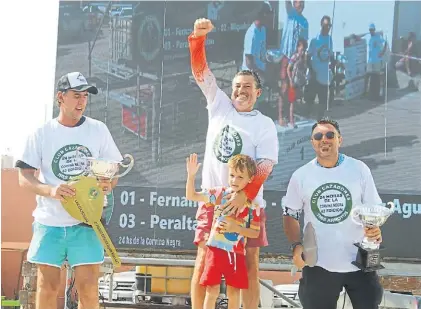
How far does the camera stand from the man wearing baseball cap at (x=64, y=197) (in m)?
3.22

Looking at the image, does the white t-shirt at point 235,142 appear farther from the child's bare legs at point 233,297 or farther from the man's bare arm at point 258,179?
the child's bare legs at point 233,297

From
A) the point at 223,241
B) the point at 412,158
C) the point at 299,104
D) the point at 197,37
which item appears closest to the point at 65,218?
the point at 223,241

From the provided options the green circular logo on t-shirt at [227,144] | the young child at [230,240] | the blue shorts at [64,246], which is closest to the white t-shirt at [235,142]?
the green circular logo on t-shirt at [227,144]

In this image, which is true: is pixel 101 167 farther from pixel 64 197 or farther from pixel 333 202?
pixel 333 202

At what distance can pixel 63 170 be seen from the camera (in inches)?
129

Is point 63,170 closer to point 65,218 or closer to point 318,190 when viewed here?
point 65,218

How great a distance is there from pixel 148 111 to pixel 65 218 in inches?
98.0

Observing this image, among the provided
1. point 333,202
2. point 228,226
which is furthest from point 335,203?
point 228,226

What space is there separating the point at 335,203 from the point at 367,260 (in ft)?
0.95

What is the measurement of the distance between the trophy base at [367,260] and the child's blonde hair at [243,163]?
580 millimetres

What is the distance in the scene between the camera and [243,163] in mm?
3102

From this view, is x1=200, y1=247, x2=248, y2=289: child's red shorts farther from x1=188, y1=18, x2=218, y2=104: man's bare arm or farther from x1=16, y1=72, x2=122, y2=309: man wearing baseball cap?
x1=188, y1=18, x2=218, y2=104: man's bare arm

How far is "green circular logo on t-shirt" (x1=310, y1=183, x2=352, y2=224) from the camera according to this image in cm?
309

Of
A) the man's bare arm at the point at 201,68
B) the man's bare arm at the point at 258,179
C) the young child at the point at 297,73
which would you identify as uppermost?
the young child at the point at 297,73
